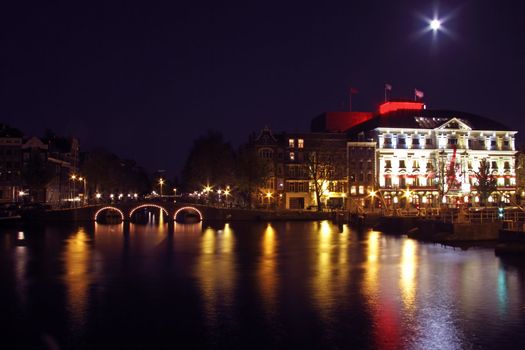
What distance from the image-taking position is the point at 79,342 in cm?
2664

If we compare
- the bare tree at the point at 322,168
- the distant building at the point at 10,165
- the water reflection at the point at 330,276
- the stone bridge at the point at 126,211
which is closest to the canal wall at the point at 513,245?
the water reflection at the point at 330,276

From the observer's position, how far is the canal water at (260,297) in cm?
2723

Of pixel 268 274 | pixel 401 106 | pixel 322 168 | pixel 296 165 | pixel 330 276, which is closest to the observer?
pixel 330 276

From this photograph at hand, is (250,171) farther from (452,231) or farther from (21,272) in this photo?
(21,272)

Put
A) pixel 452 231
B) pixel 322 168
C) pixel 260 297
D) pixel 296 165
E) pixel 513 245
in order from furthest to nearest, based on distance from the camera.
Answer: pixel 296 165 → pixel 322 168 → pixel 452 231 → pixel 513 245 → pixel 260 297

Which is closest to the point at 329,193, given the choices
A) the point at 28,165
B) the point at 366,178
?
the point at 366,178

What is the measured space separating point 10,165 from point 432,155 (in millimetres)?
83641

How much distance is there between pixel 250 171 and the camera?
11600cm

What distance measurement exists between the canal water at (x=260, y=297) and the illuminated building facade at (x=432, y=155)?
60.0 m

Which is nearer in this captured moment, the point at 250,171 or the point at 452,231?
the point at 452,231

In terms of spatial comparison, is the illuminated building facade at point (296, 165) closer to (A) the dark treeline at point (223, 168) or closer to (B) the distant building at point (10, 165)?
(A) the dark treeline at point (223, 168)

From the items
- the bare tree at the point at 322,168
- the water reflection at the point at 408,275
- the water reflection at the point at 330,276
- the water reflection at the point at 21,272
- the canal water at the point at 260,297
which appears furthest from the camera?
the bare tree at the point at 322,168

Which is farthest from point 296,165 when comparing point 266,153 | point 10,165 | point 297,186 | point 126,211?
point 10,165

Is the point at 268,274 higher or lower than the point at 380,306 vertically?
higher
